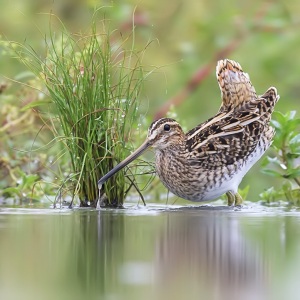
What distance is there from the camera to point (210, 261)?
5.25 meters

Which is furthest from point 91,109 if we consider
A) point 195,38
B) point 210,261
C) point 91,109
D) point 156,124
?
point 195,38

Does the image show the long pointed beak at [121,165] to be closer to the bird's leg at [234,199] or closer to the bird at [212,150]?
the bird at [212,150]

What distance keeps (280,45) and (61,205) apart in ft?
14.1

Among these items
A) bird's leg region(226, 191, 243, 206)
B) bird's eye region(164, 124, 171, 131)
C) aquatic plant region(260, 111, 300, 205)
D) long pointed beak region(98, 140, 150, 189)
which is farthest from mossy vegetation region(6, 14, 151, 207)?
aquatic plant region(260, 111, 300, 205)

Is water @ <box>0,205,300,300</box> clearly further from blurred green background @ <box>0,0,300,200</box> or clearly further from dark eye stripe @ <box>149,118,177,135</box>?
blurred green background @ <box>0,0,300,200</box>

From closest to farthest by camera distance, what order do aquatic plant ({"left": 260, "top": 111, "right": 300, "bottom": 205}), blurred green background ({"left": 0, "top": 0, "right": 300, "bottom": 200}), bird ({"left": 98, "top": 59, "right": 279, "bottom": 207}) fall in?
bird ({"left": 98, "top": 59, "right": 279, "bottom": 207}) → aquatic plant ({"left": 260, "top": 111, "right": 300, "bottom": 205}) → blurred green background ({"left": 0, "top": 0, "right": 300, "bottom": 200})

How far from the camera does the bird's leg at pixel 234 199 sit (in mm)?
8031

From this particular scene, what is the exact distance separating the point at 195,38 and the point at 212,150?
413cm

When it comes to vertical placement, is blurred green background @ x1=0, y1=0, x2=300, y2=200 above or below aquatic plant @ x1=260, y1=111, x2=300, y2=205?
above

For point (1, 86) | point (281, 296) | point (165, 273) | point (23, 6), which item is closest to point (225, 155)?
point (1, 86)

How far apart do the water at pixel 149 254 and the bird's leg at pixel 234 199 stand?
501mm

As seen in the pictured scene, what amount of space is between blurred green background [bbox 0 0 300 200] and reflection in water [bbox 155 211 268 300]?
169 inches

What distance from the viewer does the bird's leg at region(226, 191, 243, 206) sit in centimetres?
803

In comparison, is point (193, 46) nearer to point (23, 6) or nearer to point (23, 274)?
point (23, 6)
